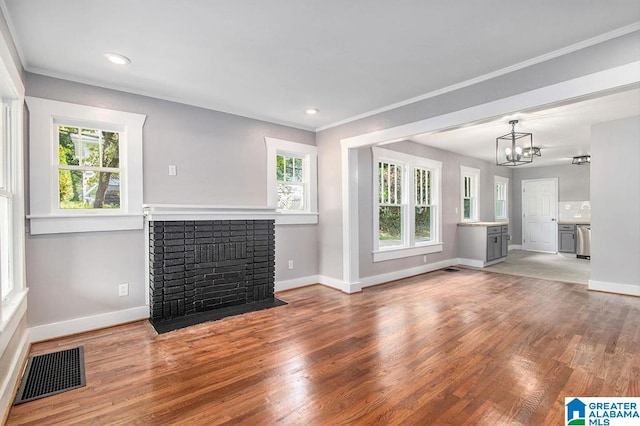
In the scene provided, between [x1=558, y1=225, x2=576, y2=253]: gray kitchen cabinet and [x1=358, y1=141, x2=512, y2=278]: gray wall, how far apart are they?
78.2 inches

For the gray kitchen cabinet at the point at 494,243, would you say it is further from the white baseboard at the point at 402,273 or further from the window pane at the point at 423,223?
the window pane at the point at 423,223

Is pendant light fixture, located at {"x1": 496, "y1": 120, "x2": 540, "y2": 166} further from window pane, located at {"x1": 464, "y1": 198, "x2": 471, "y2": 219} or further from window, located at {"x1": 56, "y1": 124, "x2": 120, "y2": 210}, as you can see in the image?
window, located at {"x1": 56, "y1": 124, "x2": 120, "y2": 210}

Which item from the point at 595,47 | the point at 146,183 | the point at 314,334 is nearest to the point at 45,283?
the point at 146,183

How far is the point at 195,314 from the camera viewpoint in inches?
139

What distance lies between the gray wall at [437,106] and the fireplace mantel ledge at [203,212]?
3.30 feet

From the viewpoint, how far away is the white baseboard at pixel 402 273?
4882 millimetres

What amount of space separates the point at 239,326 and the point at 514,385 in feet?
7.89

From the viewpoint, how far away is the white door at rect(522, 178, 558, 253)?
8719 millimetres

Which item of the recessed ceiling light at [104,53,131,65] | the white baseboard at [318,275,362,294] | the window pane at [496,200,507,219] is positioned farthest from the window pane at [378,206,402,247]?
the window pane at [496,200,507,219]

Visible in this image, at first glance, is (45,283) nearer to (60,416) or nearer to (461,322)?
(60,416)

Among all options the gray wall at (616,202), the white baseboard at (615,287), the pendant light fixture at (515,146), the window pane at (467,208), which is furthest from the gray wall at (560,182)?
the white baseboard at (615,287)

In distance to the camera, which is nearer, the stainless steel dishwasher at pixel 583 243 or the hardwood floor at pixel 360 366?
the hardwood floor at pixel 360 366

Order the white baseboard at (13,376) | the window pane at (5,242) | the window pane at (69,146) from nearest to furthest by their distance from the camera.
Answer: the white baseboard at (13,376) → the window pane at (5,242) → the window pane at (69,146)

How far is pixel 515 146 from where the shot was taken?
5438mm
